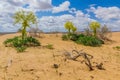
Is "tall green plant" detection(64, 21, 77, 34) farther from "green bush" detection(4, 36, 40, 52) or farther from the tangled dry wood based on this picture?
the tangled dry wood

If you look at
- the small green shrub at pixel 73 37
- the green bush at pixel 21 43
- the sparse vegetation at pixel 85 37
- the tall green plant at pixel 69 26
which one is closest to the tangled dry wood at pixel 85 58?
the green bush at pixel 21 43

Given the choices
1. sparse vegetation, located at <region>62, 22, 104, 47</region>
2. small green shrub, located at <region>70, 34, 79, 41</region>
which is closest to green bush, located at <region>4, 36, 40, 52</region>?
sparse vegetation, located at <region>62, 22, 104, 47</region>

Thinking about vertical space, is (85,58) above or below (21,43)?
below

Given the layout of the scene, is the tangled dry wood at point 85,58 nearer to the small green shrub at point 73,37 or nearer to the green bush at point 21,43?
the green bush at point 21,43

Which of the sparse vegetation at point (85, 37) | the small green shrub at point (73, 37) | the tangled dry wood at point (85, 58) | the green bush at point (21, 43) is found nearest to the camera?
the tangled dry wood at point (85, 58)

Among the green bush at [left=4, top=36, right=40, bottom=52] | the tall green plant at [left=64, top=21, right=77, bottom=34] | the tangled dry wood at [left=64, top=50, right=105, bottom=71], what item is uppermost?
the tall green plant at [left=64, top=21, right=77, bottom=34]

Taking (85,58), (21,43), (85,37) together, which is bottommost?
(85,58)

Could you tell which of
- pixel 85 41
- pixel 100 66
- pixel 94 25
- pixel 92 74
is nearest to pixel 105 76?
pixel 92 74

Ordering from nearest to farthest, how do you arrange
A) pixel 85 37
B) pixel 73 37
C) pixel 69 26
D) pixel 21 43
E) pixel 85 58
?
pixel 85 58 < pixel 21 43 < pixel 85 37 < pixel 73 37 < pixel 69 26

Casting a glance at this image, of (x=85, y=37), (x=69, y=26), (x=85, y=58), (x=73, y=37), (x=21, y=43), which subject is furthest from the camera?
(x=69, y=26)

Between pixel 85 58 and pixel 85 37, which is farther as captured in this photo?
pixel 85 37

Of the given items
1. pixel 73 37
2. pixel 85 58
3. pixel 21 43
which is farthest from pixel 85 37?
pixel 85 58

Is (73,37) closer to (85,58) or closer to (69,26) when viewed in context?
(69,26)

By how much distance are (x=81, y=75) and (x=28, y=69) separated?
2.10m
